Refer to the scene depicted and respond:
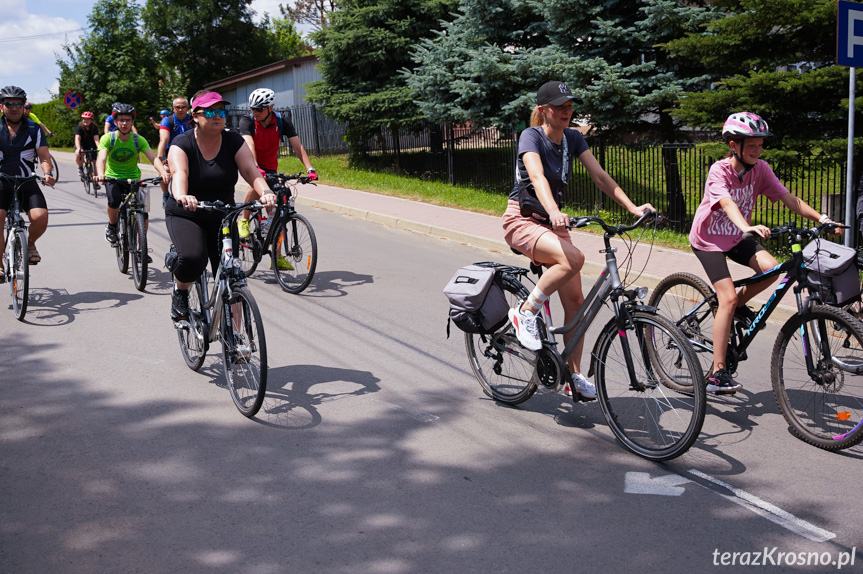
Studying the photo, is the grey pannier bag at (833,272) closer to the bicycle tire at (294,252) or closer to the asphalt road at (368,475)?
the asphalt road at (368,475)

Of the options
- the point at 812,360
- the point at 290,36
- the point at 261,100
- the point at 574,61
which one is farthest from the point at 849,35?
the point at 290,36

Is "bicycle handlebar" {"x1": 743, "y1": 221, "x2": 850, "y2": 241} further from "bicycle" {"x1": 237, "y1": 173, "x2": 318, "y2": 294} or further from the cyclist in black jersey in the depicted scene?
the cyclist in black jersey

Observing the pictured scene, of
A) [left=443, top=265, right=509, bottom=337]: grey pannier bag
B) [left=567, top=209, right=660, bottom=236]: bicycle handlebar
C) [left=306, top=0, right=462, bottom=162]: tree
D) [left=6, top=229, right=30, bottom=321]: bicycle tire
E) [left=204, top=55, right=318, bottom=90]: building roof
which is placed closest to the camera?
[left=567, top=209, right=660, bottom=236]: bicycle handlebar

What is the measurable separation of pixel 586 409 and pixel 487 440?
917mm

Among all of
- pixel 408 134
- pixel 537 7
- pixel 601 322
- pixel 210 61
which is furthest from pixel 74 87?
pixel 601 322

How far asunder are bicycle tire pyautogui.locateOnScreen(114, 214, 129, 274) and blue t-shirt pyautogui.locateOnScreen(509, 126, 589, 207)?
6010 mm

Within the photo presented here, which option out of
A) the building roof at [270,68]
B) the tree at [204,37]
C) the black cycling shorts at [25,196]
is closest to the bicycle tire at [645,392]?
the black cycling shorts at [25,196]

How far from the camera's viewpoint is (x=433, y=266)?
1088cm

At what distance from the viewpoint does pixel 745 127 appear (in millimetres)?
5230

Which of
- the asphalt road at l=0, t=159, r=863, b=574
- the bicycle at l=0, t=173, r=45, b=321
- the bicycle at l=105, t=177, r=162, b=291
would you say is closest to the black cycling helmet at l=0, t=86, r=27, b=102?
the bicycle at l=0, t=173, r=45, b=321

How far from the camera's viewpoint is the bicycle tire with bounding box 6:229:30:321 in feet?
25.7

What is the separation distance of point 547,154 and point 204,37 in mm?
51684

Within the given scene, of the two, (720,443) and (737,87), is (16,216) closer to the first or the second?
(720,443)

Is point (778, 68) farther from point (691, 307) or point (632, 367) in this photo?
point (632, 367)
